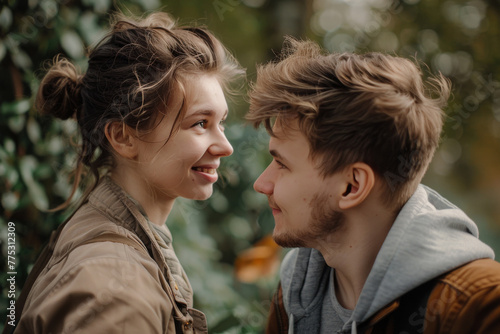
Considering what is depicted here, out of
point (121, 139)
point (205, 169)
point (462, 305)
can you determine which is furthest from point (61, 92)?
point (462, 305)

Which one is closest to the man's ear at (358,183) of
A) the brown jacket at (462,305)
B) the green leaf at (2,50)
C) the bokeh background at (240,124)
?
the brown jacket at (462,305)

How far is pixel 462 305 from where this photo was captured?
1.39 m

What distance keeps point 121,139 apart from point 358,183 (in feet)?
2.87

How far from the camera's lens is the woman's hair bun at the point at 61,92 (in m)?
1.97

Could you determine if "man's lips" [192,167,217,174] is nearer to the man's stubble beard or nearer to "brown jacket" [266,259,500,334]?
the man's stubble beard

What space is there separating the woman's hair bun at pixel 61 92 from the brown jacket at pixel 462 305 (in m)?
1.39

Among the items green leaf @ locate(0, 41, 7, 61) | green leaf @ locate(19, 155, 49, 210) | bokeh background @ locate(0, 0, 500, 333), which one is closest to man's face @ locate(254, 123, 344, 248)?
bokeh background @ locate(0, 0, 500, 333)

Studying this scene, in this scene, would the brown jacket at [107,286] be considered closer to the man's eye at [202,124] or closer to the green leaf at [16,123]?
the man's eye at [202,124]

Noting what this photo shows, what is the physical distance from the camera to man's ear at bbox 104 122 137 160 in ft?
5.99

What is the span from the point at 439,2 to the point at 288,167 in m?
3.33

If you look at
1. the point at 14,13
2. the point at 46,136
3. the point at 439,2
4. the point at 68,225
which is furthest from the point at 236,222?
the point at 439,2

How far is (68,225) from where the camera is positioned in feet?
5.81

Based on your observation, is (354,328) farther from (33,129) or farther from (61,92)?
(33,129)

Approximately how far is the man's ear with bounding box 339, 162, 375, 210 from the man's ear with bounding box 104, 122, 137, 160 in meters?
0.78
